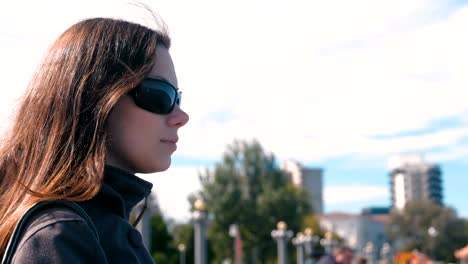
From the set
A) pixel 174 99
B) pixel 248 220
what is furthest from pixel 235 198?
pixel 174 99

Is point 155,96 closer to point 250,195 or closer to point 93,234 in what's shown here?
point 93,234

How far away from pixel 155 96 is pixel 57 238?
0.41 m

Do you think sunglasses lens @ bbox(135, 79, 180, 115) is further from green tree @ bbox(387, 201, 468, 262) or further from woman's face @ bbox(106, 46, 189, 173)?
green tree @ bbox(387, 201, 468, 262)

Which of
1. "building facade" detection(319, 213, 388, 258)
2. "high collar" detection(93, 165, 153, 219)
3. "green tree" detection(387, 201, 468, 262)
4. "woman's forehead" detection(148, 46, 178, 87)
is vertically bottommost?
"building facade" detection(319, 213, 388, 258)

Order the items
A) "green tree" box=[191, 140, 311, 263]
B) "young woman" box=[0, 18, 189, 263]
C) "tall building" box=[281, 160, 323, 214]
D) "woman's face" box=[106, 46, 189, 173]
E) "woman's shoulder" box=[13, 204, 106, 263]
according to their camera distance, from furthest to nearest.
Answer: "tall building" box=[281, 160, 323, 214] < "green tree" box=[191, 140, 311, 263] < "woman's face" box=[106, 46, 189, 173] < "young woman" box=[0, 18, 189, 263] < "woman's shoulder" box=[13, 204, 106, 263]

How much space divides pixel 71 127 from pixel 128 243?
0.79ft

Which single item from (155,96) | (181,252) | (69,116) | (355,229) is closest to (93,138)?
(69,116)

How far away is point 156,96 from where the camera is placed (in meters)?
1.68

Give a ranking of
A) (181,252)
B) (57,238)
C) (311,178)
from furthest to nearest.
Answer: (311,178), (181,252), (57,238)

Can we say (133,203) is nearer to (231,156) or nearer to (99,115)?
(99,115)

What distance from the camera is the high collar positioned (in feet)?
5.17

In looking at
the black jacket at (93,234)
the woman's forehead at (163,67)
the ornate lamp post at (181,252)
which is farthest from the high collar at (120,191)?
the ornate lamp post at (181,252)

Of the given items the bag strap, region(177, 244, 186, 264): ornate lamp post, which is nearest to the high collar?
the bag strap

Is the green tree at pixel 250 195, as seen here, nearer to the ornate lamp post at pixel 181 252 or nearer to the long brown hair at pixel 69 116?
Answer: the ornate lamp post at pixel 181 252
